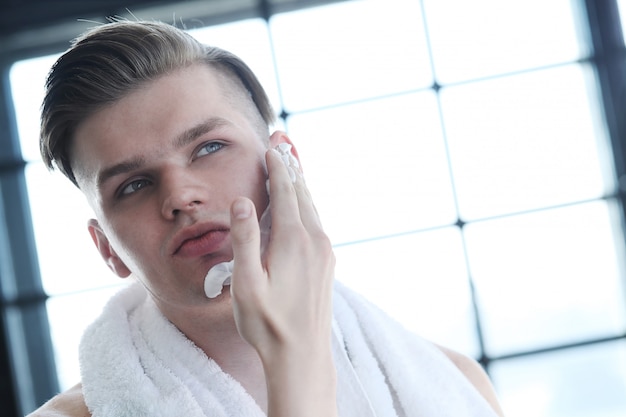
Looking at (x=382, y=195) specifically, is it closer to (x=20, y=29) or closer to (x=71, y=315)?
(x=71, y=315)

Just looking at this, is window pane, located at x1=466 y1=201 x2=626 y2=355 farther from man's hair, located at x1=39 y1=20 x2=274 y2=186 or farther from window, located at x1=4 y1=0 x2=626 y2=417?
man's hair, located at x1=39 y1=20 x2=274 y2=186

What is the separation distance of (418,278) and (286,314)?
1.30 metres

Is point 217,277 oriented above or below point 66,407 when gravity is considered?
above

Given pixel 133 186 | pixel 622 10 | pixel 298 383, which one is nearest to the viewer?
pixel 298 383

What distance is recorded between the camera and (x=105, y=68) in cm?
113

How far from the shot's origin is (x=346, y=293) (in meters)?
1.40

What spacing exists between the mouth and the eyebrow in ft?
0.42

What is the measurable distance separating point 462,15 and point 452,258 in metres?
0.72

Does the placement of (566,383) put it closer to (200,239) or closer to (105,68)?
(200,239)

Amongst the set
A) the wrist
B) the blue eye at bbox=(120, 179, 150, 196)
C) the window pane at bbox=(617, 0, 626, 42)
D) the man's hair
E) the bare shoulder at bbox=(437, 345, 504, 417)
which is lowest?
the bare shoulder at bbox=(437, 345, 504, 417)

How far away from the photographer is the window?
2088mm

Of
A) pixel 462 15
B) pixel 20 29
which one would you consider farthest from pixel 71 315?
pixel 462 15

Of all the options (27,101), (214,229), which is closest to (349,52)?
(27,101)

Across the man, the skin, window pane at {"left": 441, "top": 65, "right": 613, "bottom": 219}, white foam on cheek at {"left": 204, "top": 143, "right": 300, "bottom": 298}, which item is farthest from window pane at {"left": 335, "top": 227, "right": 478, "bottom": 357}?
white foam on cheek at {"left": 204, "top": 143, "right": 300, "bottom": 298}
